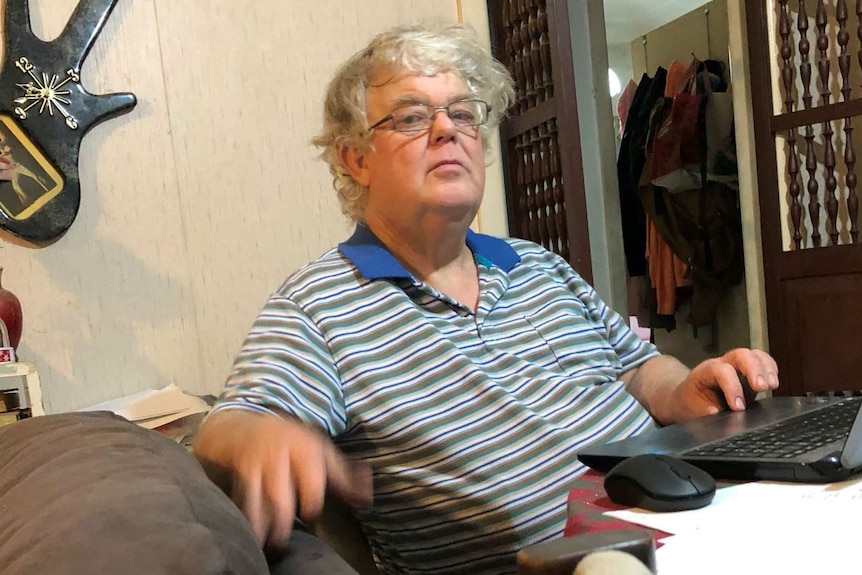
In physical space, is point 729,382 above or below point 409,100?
below

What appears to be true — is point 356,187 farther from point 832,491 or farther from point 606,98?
point 606,98

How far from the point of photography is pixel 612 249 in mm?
2445

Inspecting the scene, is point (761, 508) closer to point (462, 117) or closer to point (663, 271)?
point (462, 117)

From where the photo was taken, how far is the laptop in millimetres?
620

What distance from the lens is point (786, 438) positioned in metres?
0.73

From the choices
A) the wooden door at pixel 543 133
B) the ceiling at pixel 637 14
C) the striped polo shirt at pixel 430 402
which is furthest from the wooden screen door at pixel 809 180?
the ceiling at pixel 637 14

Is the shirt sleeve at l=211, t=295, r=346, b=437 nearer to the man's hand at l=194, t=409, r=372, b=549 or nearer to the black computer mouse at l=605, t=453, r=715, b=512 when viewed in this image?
the man's hand at l=194, t=409, r=372, b=549

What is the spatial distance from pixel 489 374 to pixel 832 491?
1.78 ft

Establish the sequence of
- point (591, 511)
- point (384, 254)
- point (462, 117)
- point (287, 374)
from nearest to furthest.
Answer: point (591, 511) < point (287, 374) < point (384, 254) < point (462, 117)

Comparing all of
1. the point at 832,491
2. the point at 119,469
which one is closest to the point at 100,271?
the point at 119,469

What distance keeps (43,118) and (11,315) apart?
492 mm

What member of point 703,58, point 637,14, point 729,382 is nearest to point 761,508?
point 729,382

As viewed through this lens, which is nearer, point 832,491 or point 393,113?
point 832,491

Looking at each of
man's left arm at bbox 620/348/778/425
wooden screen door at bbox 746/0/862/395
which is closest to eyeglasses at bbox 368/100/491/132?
man's left arm at bbox 620/348/778/425
